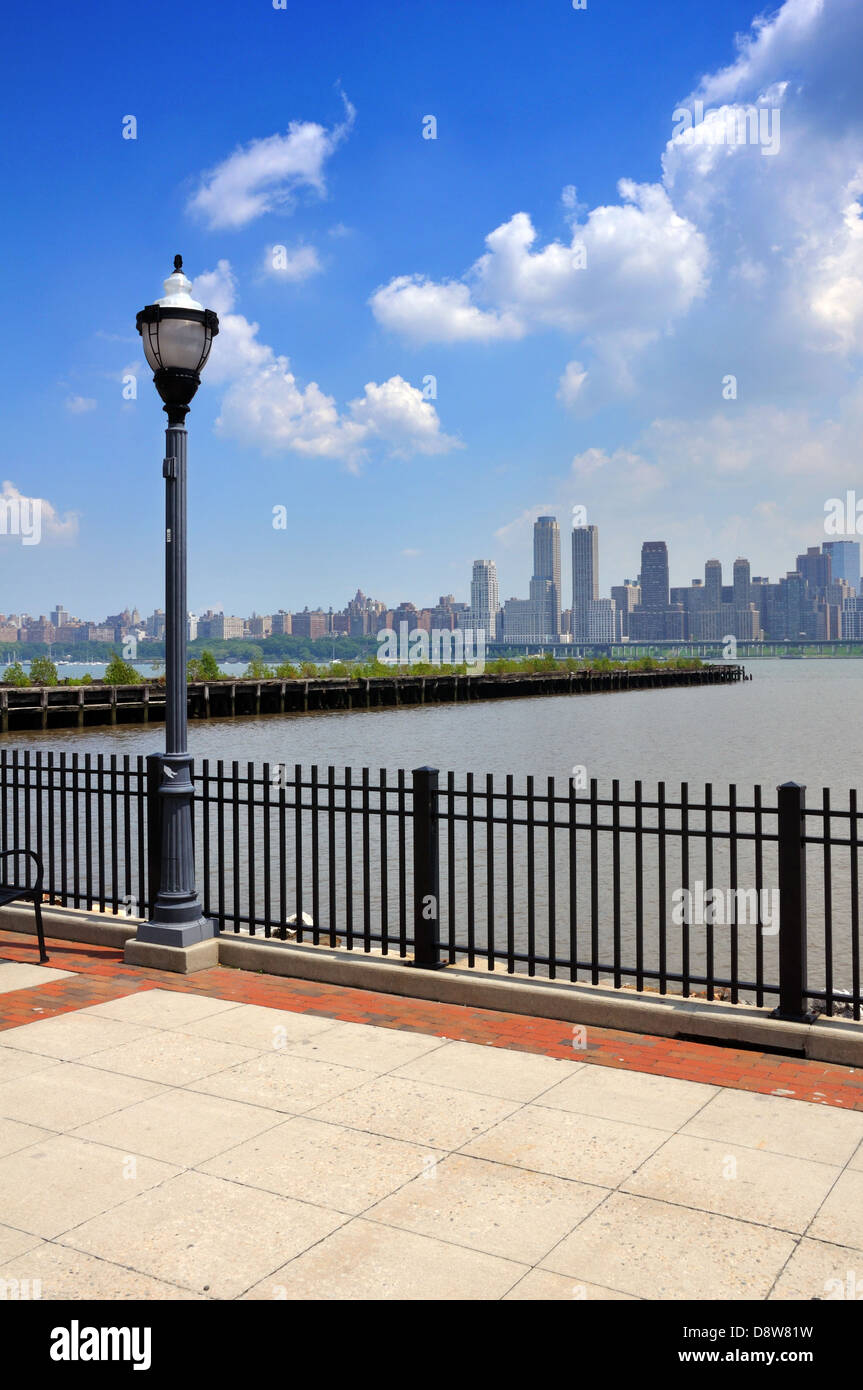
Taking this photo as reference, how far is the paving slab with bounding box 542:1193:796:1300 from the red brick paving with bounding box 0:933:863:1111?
1.60m

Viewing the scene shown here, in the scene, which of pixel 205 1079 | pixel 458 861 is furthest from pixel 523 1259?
pixel 458 861

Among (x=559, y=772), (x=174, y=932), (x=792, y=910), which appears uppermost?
(x=792, y=910)

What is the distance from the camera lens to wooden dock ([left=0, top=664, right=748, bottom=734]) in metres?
54.1

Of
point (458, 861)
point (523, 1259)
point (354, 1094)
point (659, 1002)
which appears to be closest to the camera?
point (523, 1259)

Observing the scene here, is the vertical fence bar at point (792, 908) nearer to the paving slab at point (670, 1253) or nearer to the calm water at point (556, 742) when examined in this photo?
the paving slab at point (670, 1253)

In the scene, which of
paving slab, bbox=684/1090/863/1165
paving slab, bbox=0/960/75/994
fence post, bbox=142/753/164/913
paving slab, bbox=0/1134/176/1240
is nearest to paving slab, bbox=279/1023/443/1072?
paving slab, bbox=0/1134/176/1240

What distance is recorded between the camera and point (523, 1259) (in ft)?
13.6

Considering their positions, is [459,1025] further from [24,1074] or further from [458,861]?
[458,861]

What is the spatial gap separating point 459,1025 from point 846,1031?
2370mm

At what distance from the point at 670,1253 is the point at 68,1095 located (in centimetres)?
337

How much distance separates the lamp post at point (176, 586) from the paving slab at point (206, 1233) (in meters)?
4.01

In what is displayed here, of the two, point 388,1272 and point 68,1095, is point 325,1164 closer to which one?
point 388,1272

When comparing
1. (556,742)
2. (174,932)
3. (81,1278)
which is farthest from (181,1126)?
(556,742)

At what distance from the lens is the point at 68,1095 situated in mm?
5914
